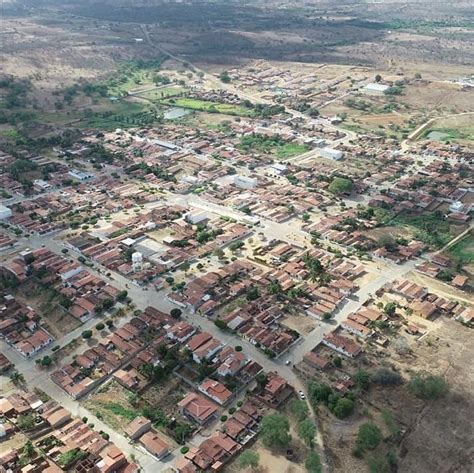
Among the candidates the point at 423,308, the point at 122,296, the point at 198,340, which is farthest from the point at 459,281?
the point at 122,296

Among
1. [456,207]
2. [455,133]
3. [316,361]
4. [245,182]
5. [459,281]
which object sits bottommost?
[455,133]

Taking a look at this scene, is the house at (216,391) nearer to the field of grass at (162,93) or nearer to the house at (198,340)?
the house at (198,340)

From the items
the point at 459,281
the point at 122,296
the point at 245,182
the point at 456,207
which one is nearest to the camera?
the point at 122,296

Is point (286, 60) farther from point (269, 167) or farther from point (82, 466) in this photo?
point (82, 466)

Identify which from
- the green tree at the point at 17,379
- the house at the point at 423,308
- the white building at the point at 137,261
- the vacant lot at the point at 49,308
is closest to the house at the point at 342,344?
the house at the point at 423,308

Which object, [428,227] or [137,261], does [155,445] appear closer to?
[137,261]

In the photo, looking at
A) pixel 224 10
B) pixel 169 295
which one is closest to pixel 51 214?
pixel 169 295

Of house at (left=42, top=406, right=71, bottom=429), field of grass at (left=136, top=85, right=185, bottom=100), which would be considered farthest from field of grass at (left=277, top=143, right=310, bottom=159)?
house at (left=42, top=406, right=71, bottom=429)

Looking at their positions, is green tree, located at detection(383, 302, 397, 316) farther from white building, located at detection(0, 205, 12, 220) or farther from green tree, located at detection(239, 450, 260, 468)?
white building, located at detection(0, 205, 12, 220)
